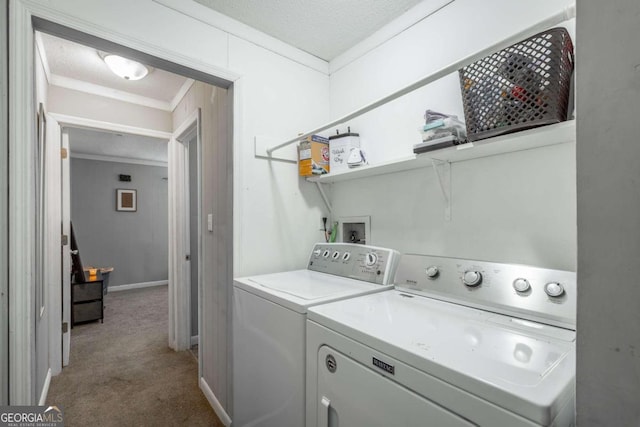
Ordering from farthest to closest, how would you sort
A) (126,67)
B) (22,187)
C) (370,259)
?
(126,67)
(370,259)
(22,187)

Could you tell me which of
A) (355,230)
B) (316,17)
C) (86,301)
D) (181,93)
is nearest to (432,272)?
(355,230)

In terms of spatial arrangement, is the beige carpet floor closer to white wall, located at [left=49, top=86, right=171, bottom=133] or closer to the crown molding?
white wall, located at [left=49, top=86, right=171, bottom=133]

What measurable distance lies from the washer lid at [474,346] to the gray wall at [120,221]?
5694 millimetres

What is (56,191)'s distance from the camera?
2.52 m

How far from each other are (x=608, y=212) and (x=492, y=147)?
Result: 0.85 metres

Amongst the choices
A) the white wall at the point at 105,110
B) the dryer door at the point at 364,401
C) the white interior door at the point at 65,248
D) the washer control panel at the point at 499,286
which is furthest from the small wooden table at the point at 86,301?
the washer control panel at the point at 499,286

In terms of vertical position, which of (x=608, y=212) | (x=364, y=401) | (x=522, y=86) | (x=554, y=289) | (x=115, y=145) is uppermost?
(x=115, y=145)

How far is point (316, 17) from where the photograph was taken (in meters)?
1.66

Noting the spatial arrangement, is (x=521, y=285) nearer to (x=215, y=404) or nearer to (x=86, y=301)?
(x=215, y=404)

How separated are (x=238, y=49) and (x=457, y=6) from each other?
3.90 ft

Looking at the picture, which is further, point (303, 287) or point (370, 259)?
point (370, 259)

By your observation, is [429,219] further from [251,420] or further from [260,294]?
[251,420]

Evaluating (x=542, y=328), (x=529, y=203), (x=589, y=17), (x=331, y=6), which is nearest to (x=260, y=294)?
(x=542, y=328)

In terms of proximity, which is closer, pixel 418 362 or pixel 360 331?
pixel 418 362
